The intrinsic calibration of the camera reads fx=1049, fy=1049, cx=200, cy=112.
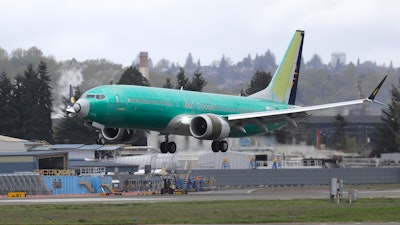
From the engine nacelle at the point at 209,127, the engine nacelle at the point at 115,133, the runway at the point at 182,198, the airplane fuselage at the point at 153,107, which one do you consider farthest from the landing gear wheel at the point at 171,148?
the engine nacelle at the point at 115,133

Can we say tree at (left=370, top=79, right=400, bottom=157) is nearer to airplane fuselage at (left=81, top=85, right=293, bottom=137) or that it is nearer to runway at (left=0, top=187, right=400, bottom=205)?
runway at (left=0, top=187, right=400, bottom=205)

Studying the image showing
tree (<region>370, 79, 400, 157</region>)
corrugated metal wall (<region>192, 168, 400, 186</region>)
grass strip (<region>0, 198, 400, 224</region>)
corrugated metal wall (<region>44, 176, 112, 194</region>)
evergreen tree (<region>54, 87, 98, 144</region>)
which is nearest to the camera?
grass strip (<region>0, 198, 400, 224</region>)

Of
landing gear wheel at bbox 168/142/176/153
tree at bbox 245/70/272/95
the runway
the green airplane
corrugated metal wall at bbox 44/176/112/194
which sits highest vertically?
tree at bbox 245/70/272/95

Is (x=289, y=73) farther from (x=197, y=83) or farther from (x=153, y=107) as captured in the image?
(x=197, y=83)

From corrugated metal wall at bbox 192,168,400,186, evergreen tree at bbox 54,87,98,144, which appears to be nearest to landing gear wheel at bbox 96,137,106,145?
corrugated metal wall at bbox 192,168,400,186

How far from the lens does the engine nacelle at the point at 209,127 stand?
7075 centimetres

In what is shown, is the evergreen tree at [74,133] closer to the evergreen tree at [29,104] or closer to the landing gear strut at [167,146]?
the evergreen tree at [29,104]

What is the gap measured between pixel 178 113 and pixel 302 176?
3252 centimetres

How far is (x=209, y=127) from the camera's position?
70688 millimetres

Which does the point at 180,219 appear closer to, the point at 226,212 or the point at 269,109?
the point at 226,212

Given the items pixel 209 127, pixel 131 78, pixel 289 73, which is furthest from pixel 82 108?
pixel 131 78

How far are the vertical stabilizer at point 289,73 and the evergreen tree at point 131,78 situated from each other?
205 feet

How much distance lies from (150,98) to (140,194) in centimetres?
1609

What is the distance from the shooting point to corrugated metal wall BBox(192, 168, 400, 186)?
327ft
